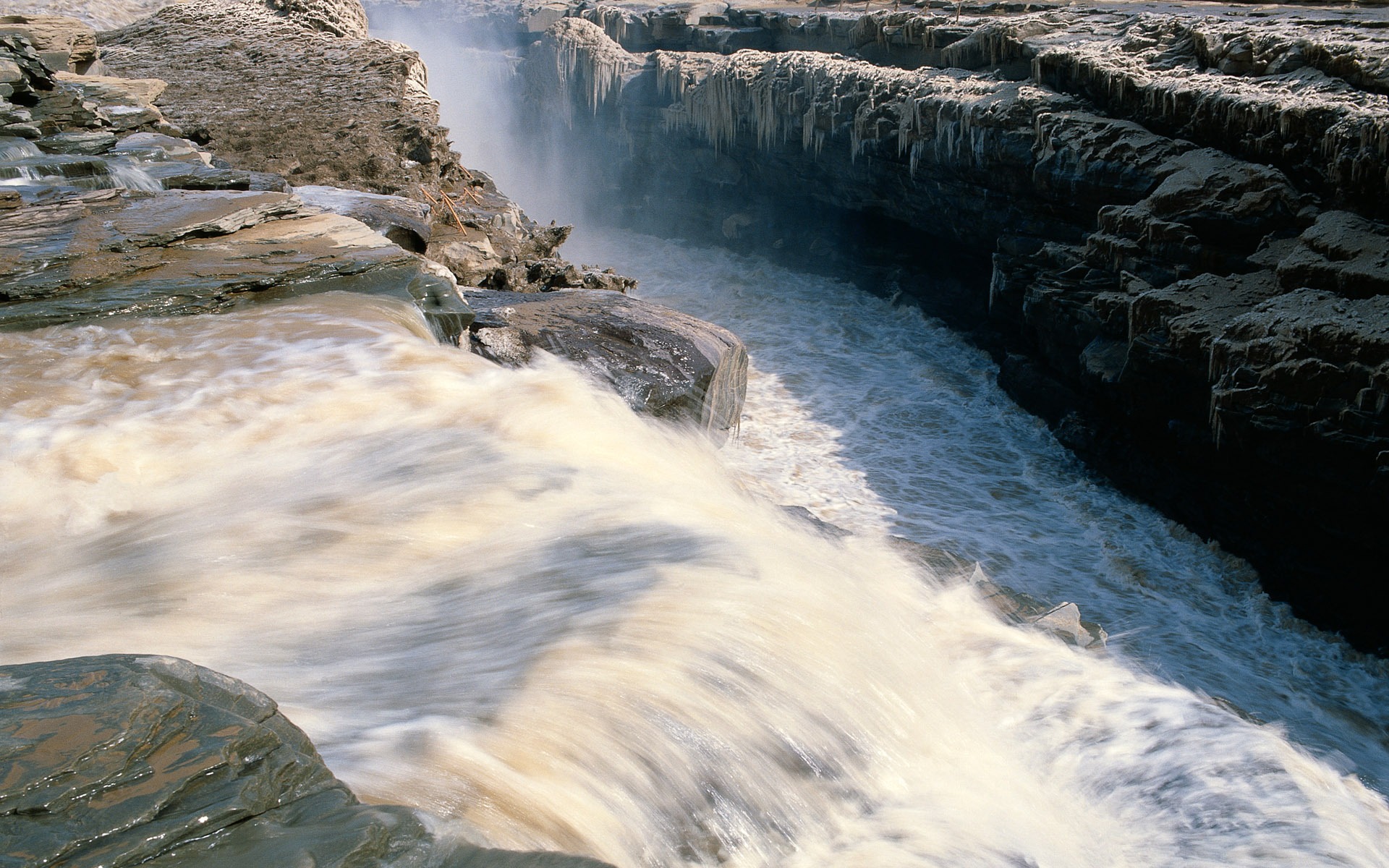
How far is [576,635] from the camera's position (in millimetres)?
2605

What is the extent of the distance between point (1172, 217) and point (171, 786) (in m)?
7.41

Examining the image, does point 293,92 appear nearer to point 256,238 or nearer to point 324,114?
point 324,114

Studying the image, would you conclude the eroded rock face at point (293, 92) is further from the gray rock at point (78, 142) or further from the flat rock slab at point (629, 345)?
the flat rock slab at point (629, 345)

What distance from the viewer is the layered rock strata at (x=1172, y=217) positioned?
18.9 ft

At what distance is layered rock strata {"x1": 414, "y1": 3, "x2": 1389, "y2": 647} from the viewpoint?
5750 mm

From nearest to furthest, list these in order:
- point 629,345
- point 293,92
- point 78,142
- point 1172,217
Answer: point 629,345 → point 78,142 → point 1172,217 → point 293,92

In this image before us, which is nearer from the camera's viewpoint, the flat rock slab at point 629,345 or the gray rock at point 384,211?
the flat rock slab at point 629,345

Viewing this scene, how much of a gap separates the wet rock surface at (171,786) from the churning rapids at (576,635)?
0.71 ft

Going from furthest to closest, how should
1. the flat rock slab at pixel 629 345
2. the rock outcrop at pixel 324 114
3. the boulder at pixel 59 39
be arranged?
the boulder at pixel 59 39 → the rock outcrop at pixel 324 114 → the flat rock slab at pixel 629 345

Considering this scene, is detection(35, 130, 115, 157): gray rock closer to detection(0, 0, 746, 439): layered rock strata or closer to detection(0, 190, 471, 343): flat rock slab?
detection(0, 0, 746, 439): layered rock strata

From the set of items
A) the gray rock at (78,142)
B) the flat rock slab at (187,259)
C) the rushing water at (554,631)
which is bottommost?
the rushing water at (554,631)

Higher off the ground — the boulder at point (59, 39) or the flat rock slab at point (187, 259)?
the boulder at point (59, 39)

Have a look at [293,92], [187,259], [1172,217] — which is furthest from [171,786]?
[293,92]

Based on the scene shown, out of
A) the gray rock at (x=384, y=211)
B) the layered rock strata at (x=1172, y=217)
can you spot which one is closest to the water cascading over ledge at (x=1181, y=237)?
the layered rock strata at (x=1172, y=217)
